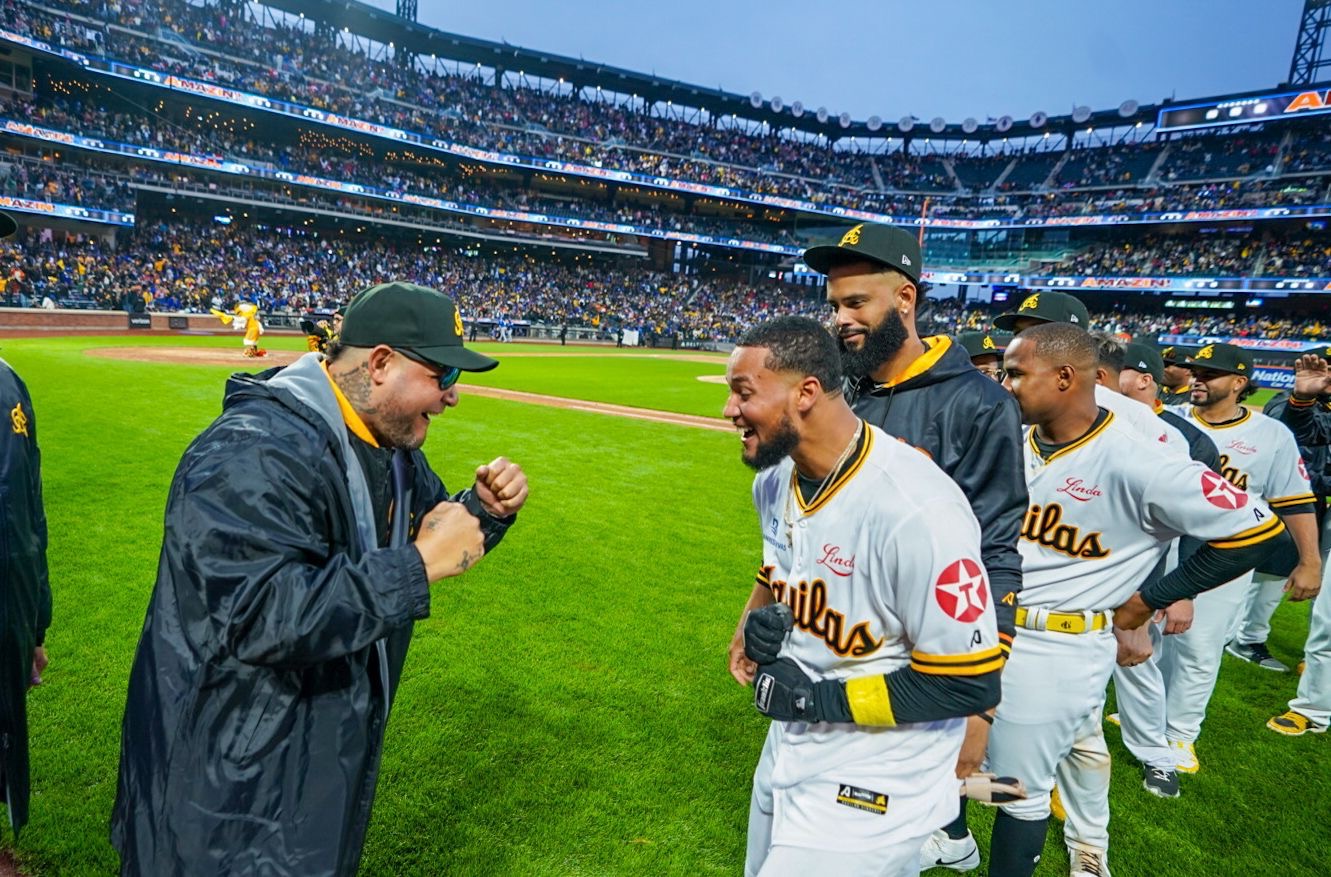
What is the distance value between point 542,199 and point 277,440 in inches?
2286

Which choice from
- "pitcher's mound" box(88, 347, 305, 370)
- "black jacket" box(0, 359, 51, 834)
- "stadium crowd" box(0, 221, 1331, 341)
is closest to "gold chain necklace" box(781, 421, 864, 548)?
"black jacket" box(0, 359, 51, 834)

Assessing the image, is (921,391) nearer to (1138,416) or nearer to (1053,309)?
(1138,416)

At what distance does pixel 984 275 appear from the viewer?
2216 inches

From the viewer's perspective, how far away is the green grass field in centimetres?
373

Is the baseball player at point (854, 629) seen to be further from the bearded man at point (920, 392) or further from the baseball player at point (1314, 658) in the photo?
the baseball player at point (1314, 658)

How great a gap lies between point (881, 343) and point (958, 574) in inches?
51.6

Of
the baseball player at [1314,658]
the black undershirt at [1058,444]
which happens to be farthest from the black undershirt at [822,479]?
the baseball player at [1314,658]

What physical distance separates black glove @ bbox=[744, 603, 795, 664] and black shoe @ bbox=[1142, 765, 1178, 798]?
3762mm

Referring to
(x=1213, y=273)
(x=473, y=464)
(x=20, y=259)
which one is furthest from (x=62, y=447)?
(x=1213, y=273)

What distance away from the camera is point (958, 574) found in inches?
83.8

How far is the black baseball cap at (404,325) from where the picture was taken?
2.15 meters

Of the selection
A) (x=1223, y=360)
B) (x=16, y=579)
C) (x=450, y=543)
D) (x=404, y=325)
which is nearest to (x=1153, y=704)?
(x=1223, y=360)

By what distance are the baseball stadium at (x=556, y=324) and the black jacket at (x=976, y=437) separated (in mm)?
104

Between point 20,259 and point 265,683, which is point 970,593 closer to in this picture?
point 265,683
